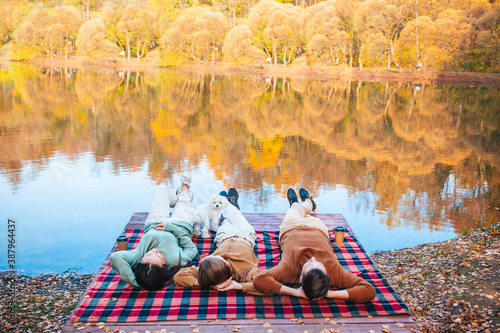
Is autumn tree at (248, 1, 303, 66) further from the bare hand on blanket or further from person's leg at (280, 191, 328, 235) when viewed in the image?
the bare hand on blanket

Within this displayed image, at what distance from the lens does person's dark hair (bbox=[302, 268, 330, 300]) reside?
13.2 ft

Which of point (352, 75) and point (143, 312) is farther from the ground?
point (352, 75)

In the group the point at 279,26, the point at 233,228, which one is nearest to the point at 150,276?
the point at 233,228

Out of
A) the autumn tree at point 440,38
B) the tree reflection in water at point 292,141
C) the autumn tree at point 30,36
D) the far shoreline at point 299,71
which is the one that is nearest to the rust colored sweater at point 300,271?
the tree reflection in water at point 292,141

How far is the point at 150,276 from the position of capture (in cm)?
423

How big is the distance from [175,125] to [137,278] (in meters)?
12.0

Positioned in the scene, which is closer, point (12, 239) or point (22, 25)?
point (12, 239)

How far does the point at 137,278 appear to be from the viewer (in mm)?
4250

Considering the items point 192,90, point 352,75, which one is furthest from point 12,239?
point 352,75

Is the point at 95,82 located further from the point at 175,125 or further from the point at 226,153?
the point at 226,153

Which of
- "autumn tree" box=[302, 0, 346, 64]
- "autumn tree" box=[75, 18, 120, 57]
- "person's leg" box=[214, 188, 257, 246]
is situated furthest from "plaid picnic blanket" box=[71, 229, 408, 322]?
"autumn tree" box=[75, 18, 120, 57]

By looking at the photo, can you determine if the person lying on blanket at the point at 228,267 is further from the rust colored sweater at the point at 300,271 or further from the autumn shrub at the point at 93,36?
the autumn shrub at the point at 93,36

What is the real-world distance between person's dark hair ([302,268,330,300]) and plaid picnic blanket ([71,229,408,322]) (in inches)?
5.9

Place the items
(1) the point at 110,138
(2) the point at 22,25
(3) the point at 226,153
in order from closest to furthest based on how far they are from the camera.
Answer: (3) the point at 226,153
(1) the point at 110,138
(2) the point at 22,25
